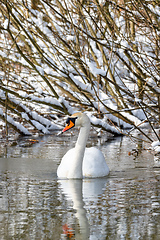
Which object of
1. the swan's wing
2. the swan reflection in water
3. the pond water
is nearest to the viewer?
the pond water

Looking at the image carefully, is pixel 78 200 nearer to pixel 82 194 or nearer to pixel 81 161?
pixel 82 194

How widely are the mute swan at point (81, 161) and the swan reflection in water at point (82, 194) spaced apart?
0.54 feet

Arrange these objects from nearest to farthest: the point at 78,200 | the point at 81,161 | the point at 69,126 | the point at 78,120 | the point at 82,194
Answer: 1. the point at 78,200
2. the point at 82,194
3. the point at 81,161
4. the point at 69,126
5. the point at 78,120

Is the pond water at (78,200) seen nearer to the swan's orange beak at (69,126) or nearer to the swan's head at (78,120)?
the swan's orange beak at (69,126)

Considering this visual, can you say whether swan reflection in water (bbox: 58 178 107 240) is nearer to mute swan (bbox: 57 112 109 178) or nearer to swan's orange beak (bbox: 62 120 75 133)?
mute swan (bbox: 57 112 109 178)

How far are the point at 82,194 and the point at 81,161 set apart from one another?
127 centimetres

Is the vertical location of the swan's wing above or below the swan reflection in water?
above

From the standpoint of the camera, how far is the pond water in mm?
3977

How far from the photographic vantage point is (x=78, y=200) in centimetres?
532

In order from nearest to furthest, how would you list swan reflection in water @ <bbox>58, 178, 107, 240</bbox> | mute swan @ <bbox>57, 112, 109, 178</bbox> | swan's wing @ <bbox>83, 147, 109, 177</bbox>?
swan reflection in water @ <bbox>58, 178, 107, 240</bbox>, mute swan @ <bbox>57, 112, 109, 178</bbox>, swan's wing @ <bbox>83, 147, 109, 177</bbox>

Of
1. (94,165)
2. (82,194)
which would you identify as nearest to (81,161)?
(94,165)

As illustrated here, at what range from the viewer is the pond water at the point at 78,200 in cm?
398

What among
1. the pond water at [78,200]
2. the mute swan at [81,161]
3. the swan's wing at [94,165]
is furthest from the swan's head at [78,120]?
the pond water at [78,200]

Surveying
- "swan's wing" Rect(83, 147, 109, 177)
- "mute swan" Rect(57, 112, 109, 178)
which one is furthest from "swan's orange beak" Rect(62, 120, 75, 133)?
"swan's wing" Rect(83, 147, 109, 177)
